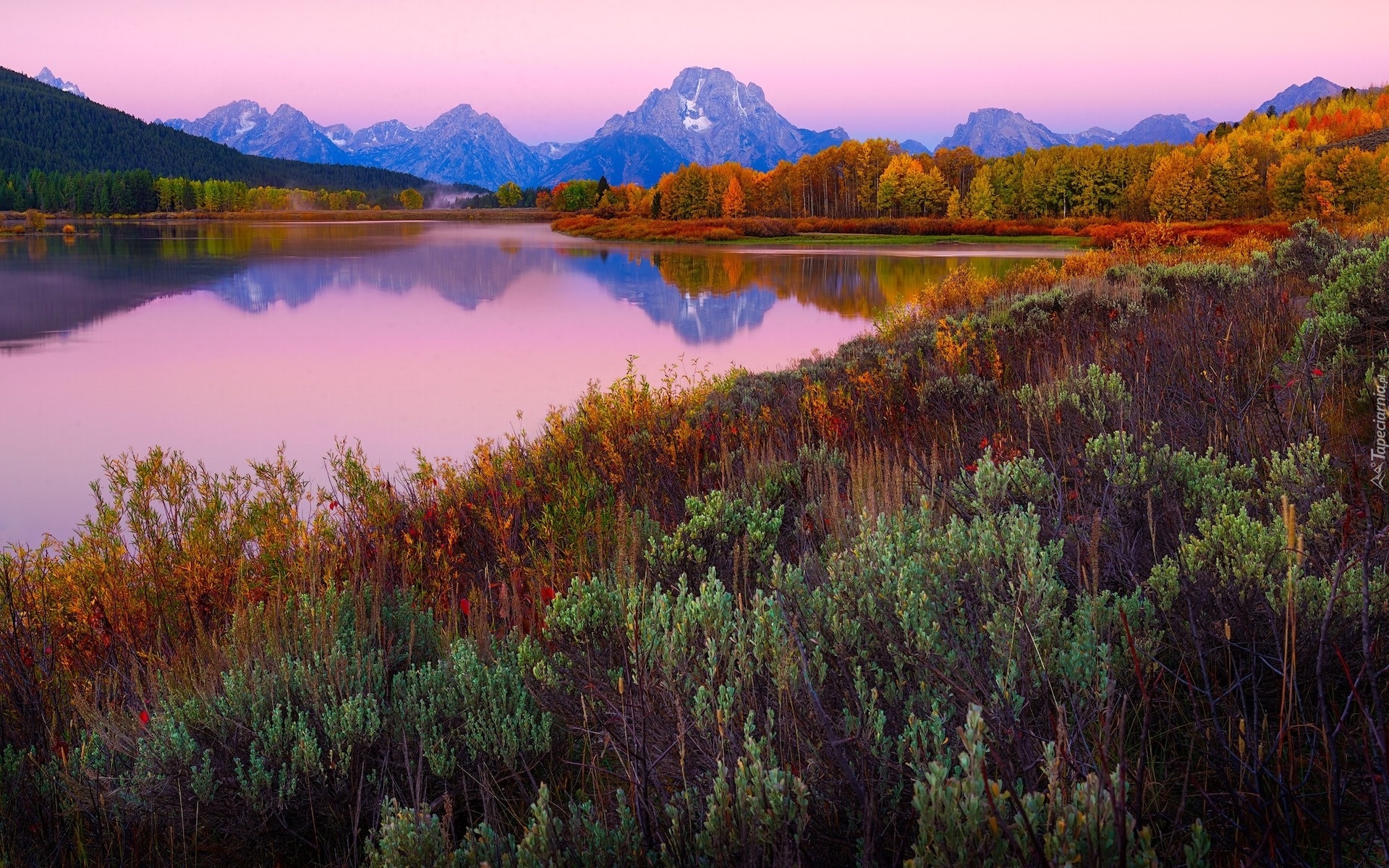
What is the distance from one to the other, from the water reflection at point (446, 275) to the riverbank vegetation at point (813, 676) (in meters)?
17.0

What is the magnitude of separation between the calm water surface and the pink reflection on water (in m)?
0.06

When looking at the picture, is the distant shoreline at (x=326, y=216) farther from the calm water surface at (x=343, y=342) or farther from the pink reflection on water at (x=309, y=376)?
the pink reflection on water at (x=309, y=376)

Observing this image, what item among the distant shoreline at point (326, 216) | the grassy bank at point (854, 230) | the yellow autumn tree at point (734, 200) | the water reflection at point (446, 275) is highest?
the distant shoreline at point (326, 216)

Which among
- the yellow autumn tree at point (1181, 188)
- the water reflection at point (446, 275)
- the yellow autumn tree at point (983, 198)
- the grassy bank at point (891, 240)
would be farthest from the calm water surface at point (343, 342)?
the yellow autumn tree at point (983, 198)

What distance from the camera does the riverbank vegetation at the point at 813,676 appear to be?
1978 mm

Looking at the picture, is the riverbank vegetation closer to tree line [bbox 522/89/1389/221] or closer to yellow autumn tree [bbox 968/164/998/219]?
tree line [bbox 522/89/1389/221]

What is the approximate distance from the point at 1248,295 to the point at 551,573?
9338mm

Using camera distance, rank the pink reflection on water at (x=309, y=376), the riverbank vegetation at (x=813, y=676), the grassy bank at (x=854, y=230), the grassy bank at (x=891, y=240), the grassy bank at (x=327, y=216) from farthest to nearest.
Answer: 1. the grassy bank at (x=327, y=216)
2. the grassy bank at (x=854, y=230)
3. the grassy bank at (x=891, y=240)
4. the pink reflection on water at (x=309, y=376)
5. the riverbank vegetation at (x=813, y=676)

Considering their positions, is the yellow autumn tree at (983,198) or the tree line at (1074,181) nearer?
the tree line at (1074,181)

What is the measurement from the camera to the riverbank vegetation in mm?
1978

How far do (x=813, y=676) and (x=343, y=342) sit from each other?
21.0 meters

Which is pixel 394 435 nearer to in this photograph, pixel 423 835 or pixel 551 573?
pixel 551 573

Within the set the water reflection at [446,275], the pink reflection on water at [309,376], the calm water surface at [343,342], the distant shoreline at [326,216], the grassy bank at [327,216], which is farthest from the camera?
the grassy bank at [327,216]

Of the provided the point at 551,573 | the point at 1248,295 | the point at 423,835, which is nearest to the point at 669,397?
the point at 551,573
